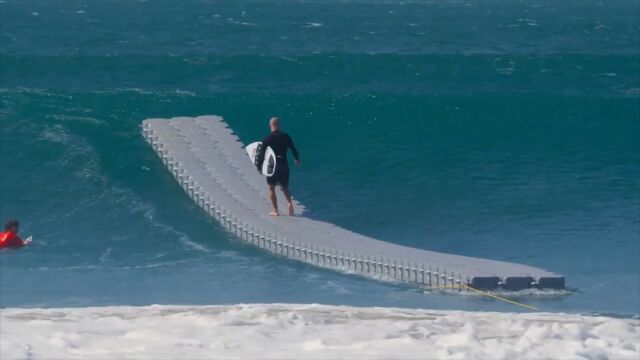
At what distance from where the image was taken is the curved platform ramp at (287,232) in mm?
16062

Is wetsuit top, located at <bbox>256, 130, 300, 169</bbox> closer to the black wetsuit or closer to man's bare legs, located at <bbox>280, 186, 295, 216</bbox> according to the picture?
the black wetsuit

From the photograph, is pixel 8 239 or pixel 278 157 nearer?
pixel 8 239

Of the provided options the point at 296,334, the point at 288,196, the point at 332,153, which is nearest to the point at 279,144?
the point at 288,196

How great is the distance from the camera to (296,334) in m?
12.0

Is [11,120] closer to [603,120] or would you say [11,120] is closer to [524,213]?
[524,213]

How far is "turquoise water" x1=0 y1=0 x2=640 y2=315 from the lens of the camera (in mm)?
16641

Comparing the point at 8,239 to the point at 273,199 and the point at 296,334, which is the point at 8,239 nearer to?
the point at 273,199

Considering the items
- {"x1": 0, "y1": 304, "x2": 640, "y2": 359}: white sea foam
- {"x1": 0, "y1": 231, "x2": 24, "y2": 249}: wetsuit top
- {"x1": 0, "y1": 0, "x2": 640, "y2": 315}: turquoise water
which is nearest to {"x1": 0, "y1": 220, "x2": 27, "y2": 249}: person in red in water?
{"x1": 0, "y1": 231, "x2": 24, "y2": 249}: wetsuit top

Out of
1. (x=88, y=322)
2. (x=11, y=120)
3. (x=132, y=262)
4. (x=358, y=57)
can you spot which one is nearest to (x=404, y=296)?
(x=132, y=262)

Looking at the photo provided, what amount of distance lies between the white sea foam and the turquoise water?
8.19ft

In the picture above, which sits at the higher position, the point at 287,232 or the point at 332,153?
the point at 332,153

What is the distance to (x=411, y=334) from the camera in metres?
12.1

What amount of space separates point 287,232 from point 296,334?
5892mm

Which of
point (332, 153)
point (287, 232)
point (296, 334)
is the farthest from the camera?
point (332, 153)
